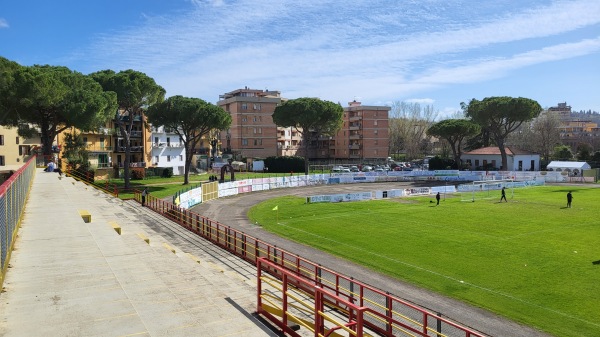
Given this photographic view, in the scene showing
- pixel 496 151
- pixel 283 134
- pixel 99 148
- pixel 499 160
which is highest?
pixel 283 134

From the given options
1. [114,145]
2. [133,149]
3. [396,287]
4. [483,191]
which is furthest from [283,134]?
[396,287]

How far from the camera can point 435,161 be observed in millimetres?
93938

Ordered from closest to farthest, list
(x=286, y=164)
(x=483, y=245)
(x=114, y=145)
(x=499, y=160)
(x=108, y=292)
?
(x=108, y=292), (x=483, y=245), (x=114, y=145), (x=286, y=164), (x=499, y=160)

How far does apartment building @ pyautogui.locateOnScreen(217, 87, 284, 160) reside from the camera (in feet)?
332

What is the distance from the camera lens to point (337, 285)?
14812 millimetres

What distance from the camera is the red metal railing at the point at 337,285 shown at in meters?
11.1

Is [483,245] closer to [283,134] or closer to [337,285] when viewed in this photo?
[337,285]

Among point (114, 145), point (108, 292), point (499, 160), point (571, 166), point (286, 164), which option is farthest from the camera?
point (499, 160)

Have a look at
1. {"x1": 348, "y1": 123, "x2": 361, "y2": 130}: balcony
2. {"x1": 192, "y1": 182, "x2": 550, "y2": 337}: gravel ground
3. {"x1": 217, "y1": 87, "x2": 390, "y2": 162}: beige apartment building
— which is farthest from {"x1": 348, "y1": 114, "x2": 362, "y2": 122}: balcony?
{"x1": 192, "y1": 182, "x2": 550, "y2": 337}: gravel ground

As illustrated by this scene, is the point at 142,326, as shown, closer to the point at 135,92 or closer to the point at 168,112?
the point at 135,92

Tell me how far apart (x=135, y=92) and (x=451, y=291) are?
50.4 metres

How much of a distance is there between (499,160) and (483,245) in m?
72.5

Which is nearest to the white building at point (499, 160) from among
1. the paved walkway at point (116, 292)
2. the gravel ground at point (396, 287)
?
the gravel ground at point (396, 287)

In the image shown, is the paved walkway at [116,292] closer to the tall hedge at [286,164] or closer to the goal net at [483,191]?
the goal net at [483,191]
